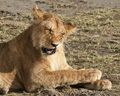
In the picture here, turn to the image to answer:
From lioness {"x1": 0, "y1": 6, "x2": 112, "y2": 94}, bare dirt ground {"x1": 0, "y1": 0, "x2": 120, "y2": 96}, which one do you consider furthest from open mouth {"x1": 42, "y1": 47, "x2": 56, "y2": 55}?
bare dirt ground {"x1": 0, "y1": 0, "x2": 120, "y2": 96}

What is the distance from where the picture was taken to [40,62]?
203 inches

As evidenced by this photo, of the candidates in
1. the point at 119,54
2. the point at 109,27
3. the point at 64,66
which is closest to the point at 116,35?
the point at 109,27

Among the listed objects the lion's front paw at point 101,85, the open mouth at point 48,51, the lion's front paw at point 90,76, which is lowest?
the lion's front paw at point 101,85

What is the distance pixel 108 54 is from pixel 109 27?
231 cm

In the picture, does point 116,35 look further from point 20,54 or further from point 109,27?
point 20,54

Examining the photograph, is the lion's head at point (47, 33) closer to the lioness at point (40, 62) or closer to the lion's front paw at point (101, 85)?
the lioness at point (40, 62)

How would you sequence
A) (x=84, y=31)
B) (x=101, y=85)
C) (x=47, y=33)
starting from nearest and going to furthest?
(x=47, y=33) < (x=101, y=85) < (x=84, y=31)

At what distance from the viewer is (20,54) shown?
17.4ft

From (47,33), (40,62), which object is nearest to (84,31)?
(40,62)

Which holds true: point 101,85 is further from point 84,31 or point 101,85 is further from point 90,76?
point 84,31

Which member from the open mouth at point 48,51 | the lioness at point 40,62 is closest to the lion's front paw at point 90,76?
the lioness at point 40,62

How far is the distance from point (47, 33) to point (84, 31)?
4.51 metres

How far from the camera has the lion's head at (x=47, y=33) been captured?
4.94 metres

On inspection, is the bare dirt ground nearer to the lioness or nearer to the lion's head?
the lioness
